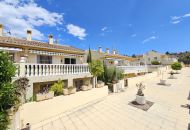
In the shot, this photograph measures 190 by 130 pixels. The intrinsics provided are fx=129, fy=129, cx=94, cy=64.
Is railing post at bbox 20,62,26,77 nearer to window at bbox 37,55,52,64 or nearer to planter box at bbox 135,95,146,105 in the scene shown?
window at bbox 37,55,52,64

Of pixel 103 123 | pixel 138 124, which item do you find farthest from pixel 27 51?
pixel 138 124

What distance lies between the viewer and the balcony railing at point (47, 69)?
1015 cm

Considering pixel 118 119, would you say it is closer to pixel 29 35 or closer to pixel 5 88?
pixel 5 88

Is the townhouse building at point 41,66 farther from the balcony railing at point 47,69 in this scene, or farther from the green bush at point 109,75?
the green bush at point 109,75

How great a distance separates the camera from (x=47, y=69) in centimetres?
1237

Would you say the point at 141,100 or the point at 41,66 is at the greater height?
the point at 41,66

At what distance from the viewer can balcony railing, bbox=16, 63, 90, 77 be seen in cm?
1015

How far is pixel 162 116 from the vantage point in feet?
33.8

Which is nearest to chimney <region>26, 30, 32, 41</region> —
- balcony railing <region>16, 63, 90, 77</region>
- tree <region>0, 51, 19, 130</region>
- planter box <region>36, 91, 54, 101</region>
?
balcony railing <region>16, 63, 90, 77</region>

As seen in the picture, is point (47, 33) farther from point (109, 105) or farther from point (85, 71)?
point (109, 105)

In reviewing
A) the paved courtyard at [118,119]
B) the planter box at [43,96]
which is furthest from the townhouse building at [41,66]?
the paved courtyard at [118,119]

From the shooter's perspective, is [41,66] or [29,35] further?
[29,35]

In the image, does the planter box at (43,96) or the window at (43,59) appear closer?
the planter box at (43,96)

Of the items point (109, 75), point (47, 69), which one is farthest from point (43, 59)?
point (109, 75)
